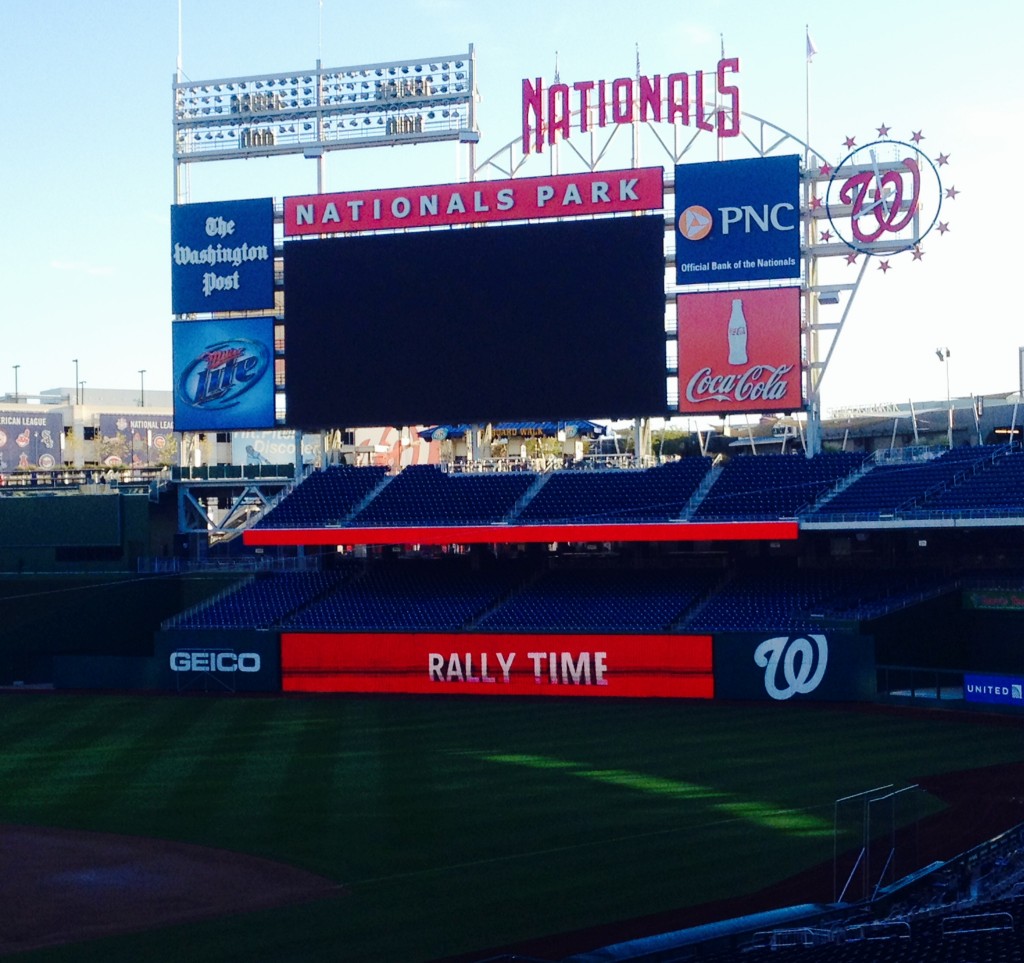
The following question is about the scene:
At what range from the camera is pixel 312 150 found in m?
49.8

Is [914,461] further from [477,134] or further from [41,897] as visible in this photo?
[41,897]

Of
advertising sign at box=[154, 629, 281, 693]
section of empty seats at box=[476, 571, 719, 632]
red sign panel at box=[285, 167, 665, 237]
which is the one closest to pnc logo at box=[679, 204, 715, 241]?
red sign panel at box=[285, 167, 665, 237]

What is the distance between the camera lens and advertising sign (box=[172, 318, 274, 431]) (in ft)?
160

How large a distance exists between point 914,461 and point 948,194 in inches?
322

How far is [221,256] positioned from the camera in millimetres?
49344

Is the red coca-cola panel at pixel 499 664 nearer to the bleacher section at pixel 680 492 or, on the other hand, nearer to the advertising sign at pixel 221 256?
the bleacher section at pixel 680 492

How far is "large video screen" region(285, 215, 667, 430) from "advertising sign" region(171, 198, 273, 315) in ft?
4.01

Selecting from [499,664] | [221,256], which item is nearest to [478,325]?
[221,256]

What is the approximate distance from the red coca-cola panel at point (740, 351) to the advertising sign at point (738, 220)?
750 millimetres

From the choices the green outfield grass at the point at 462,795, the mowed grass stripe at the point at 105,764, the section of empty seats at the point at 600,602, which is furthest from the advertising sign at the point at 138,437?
the mowed grass stripe at the point at 105,764

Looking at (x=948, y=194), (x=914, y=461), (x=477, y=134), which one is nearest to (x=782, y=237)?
(x=948, y=194)

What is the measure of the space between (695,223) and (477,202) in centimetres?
728

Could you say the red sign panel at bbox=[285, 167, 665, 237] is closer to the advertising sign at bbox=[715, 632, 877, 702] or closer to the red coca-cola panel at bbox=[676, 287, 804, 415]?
the red coca-cola panel at bbox=[676, 287, 804, 415]

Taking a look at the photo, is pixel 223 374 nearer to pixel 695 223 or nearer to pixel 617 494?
pixel 617 494
